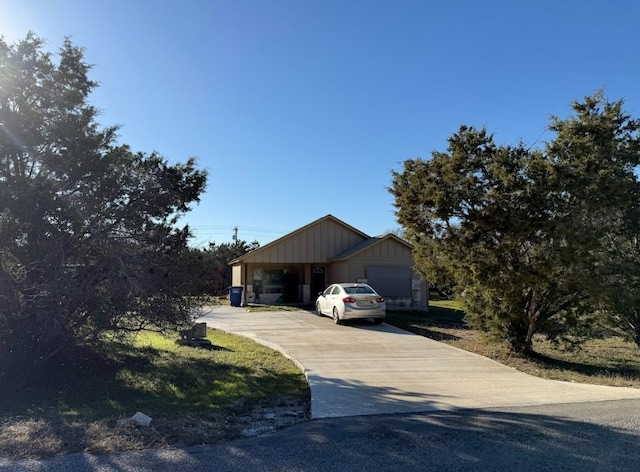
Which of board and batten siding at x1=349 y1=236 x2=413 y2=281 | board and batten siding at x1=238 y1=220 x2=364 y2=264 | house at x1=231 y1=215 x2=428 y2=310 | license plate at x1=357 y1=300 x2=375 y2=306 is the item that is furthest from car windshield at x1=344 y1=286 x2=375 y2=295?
board and batten siding at x1=238 y1=220 x2=364 y2=264

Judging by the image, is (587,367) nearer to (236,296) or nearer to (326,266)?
(326,266)

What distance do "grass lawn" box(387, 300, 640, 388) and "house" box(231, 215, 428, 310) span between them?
6264 mm

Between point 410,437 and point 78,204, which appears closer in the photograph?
point 410,437

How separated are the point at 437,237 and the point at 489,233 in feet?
4.55

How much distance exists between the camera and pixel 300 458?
4.66m

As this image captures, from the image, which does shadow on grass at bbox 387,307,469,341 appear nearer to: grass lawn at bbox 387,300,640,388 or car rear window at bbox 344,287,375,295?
grass lawn at bbox 387,300,640,388

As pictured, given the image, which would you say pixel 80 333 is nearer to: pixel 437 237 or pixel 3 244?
pixel 3 244

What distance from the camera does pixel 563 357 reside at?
1223 cm

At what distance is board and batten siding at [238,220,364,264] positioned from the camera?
26.6 m

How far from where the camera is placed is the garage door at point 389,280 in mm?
24489

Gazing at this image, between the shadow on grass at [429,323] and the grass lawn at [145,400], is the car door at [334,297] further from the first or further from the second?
the grass lawn at [145,400]

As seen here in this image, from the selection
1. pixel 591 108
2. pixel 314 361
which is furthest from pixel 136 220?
pixel 591 108

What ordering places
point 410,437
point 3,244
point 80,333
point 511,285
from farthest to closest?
point 511,285, point 80,333, point 3,244, point 410,437

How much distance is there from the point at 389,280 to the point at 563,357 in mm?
12696
